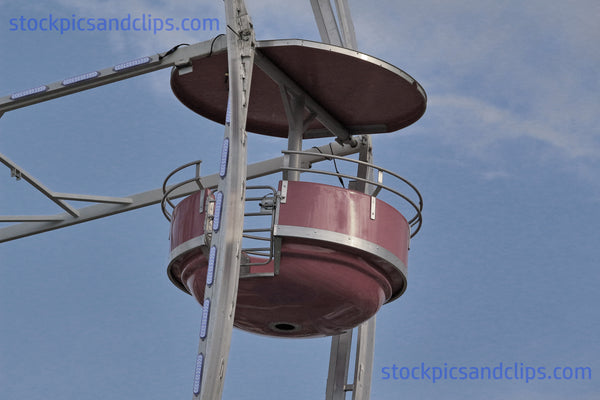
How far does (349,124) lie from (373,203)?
405 centimetres

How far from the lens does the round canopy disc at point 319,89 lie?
29000 mm

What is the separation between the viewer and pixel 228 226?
26.6 metres

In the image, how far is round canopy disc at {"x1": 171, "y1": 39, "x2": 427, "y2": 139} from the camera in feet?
95.1

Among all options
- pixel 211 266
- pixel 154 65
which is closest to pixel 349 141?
pixel 154 65

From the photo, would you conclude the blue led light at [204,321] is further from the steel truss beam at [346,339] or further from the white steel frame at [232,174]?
the steel truss beam at [346,339]

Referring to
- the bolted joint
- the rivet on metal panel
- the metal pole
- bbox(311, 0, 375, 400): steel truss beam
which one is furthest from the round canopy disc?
the rivet on metal panel

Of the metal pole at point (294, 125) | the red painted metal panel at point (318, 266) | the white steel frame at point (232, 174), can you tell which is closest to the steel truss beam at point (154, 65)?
the white steel frame at point (232, 174)

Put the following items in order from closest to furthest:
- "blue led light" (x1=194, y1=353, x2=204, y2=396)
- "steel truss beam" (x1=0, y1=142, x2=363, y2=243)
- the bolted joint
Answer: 1. "blue led light" (x1=194, y1=353, x2=204, y2=396)
2. the bolted joint
3. "steel truss beam" (x1=0, y1=142, x2=363, y2=243)

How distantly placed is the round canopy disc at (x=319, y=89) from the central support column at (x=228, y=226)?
0.69 m

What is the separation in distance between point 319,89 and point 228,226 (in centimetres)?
519

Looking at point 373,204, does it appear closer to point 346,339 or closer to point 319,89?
point 319,89

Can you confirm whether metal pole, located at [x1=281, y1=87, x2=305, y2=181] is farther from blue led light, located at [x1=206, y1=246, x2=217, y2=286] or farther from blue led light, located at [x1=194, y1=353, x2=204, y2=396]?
blue led light, located at [x1=194, y1=353, x2=204, y2=396]

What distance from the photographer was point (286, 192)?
28.1m

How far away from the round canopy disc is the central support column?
69 cm
